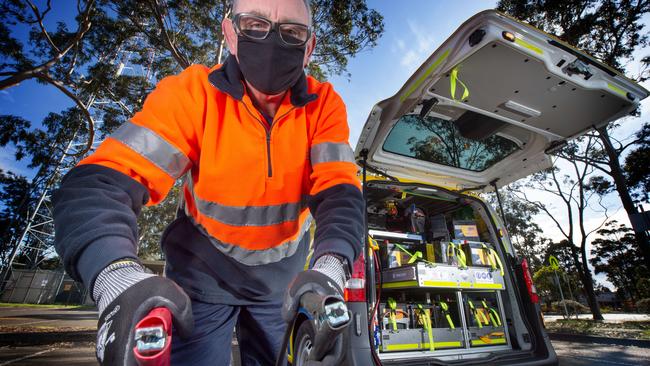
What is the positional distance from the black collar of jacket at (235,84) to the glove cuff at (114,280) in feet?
2.66

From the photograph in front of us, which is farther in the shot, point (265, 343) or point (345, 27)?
point (345, 27)

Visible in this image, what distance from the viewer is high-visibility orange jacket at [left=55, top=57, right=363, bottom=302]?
1067 mm

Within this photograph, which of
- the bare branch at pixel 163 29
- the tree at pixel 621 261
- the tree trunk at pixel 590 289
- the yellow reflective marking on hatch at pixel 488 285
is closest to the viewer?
the yellow reflective marking on hatch at pixel 488 285

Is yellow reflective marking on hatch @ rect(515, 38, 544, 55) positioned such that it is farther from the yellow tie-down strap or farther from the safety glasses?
the yellow tie-down strap

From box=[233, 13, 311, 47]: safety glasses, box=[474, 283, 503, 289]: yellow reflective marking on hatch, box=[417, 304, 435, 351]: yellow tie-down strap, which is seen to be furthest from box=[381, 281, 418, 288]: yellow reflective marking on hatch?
box=[233, 13, 311, 47]: safety glasses

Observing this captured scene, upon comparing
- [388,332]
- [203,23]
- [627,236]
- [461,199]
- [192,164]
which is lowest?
[388,332]

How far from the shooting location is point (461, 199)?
3.64 metres

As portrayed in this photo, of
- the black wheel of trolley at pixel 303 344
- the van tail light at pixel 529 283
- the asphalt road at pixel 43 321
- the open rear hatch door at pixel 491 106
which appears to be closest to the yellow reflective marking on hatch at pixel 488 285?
the van tail light at pixel 529 283

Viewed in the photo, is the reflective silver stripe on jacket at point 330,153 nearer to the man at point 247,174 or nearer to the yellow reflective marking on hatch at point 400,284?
the man at point 247,174

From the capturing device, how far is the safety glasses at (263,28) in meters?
1.38

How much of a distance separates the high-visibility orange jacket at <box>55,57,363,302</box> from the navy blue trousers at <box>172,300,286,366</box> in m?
0.07

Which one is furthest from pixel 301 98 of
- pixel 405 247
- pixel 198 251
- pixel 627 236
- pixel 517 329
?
pixel 627 236

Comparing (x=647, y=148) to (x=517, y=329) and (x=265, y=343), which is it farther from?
(x=265, y=343)

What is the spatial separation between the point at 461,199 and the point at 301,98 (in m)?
2.84
